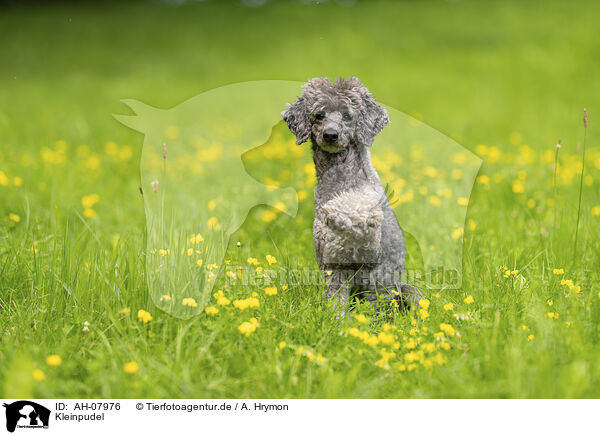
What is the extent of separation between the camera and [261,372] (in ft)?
9.88

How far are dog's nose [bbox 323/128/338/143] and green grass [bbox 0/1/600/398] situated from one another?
975 mm

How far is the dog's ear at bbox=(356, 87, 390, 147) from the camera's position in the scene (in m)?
3.27

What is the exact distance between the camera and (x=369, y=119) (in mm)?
3291

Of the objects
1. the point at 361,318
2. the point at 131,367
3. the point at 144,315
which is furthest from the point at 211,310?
the point at 361,318

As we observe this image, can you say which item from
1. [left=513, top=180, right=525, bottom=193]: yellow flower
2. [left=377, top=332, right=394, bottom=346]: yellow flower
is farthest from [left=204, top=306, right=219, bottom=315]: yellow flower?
[left=513, top=180, right=525, bottom=193]: yellow flower

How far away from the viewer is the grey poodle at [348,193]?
10.6 feet

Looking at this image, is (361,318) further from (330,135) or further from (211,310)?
(330,135)

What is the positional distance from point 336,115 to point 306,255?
59.7 inches

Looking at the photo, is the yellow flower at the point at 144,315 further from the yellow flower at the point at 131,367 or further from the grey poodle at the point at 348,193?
the grey poodle at the point at 348,193

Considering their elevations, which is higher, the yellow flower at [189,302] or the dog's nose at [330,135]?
the dog's nose at [330,135]

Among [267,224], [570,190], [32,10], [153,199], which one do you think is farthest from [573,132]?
[32,10]
